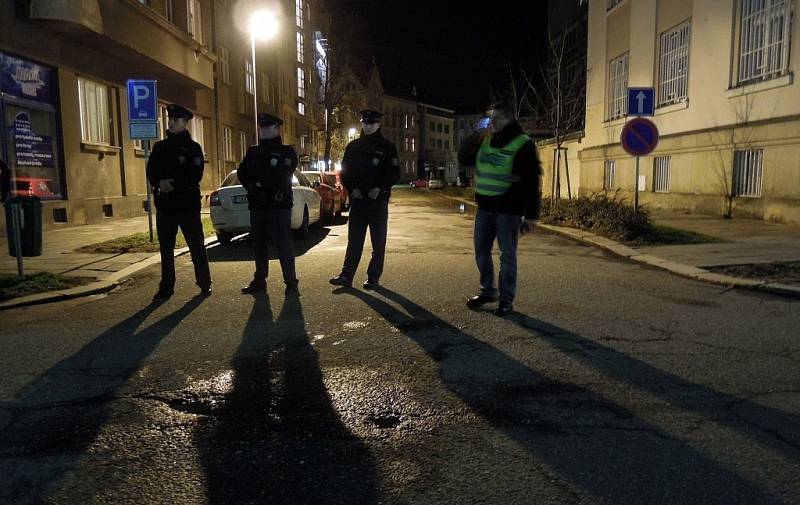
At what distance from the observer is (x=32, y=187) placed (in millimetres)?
14102

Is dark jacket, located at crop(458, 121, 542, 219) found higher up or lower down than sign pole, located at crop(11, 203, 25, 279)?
higher up

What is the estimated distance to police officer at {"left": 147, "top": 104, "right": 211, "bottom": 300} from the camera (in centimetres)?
687

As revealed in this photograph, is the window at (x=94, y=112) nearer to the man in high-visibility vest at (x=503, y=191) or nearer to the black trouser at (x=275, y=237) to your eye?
the black trouser at (x=275, y=237)

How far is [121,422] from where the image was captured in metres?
3.46

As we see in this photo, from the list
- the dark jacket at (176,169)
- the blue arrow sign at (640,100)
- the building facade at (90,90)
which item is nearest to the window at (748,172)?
the blue arrow sign at (640,100)

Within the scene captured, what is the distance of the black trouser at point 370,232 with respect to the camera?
750cm

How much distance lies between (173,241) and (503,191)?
11.9 feet

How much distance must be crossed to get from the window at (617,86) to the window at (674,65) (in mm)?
2919

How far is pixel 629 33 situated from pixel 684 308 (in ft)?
64.0

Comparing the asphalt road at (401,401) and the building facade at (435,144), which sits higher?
the building facade at (435,144)

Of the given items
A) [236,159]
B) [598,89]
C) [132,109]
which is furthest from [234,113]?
[132,109]

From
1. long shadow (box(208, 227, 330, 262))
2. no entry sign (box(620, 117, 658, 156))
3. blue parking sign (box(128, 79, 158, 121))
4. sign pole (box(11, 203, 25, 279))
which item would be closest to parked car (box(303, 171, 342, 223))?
long shadow (box(208, 227, 330, 262))

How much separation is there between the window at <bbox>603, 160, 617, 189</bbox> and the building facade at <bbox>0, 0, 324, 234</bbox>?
14924 millimetres

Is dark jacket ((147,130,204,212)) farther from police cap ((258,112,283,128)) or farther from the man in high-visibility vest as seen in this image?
the man in high-visibility vest
